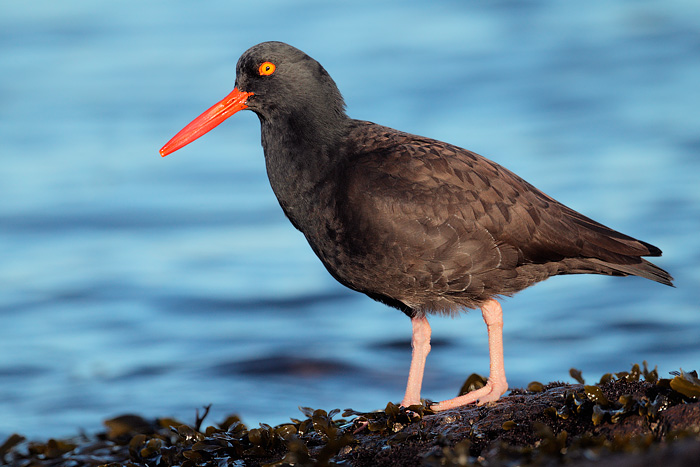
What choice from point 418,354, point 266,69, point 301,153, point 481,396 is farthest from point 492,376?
point 266,69

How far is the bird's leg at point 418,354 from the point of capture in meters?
5.27

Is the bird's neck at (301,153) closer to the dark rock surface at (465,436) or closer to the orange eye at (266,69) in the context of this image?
the orange eye at (266,69)

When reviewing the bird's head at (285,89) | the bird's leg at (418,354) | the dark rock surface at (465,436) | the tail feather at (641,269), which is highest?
the bird's head at (285,89)

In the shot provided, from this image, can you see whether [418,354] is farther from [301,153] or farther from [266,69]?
[266,69]

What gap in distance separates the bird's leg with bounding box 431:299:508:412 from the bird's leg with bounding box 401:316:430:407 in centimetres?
39

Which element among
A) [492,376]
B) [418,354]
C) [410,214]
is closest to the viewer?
[410,214]

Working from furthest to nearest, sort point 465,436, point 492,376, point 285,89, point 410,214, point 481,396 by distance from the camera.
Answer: point 285,89 → point 492,376 → point 481,396 → point 410,214 → point 465,436

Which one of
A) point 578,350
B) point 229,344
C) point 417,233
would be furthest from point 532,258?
point 229,344

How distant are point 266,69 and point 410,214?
5.00 ft

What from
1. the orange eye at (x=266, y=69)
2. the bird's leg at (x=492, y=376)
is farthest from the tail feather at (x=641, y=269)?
the orange eye at (x=266, y=69)

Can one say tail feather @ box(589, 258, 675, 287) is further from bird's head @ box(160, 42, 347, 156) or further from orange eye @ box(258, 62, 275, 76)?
orange eye @ box(258, 62, 275, 76)

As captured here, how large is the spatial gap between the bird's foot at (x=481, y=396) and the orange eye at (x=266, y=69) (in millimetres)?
2534

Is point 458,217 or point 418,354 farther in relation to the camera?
point 418,354

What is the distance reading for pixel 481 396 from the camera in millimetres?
4977
